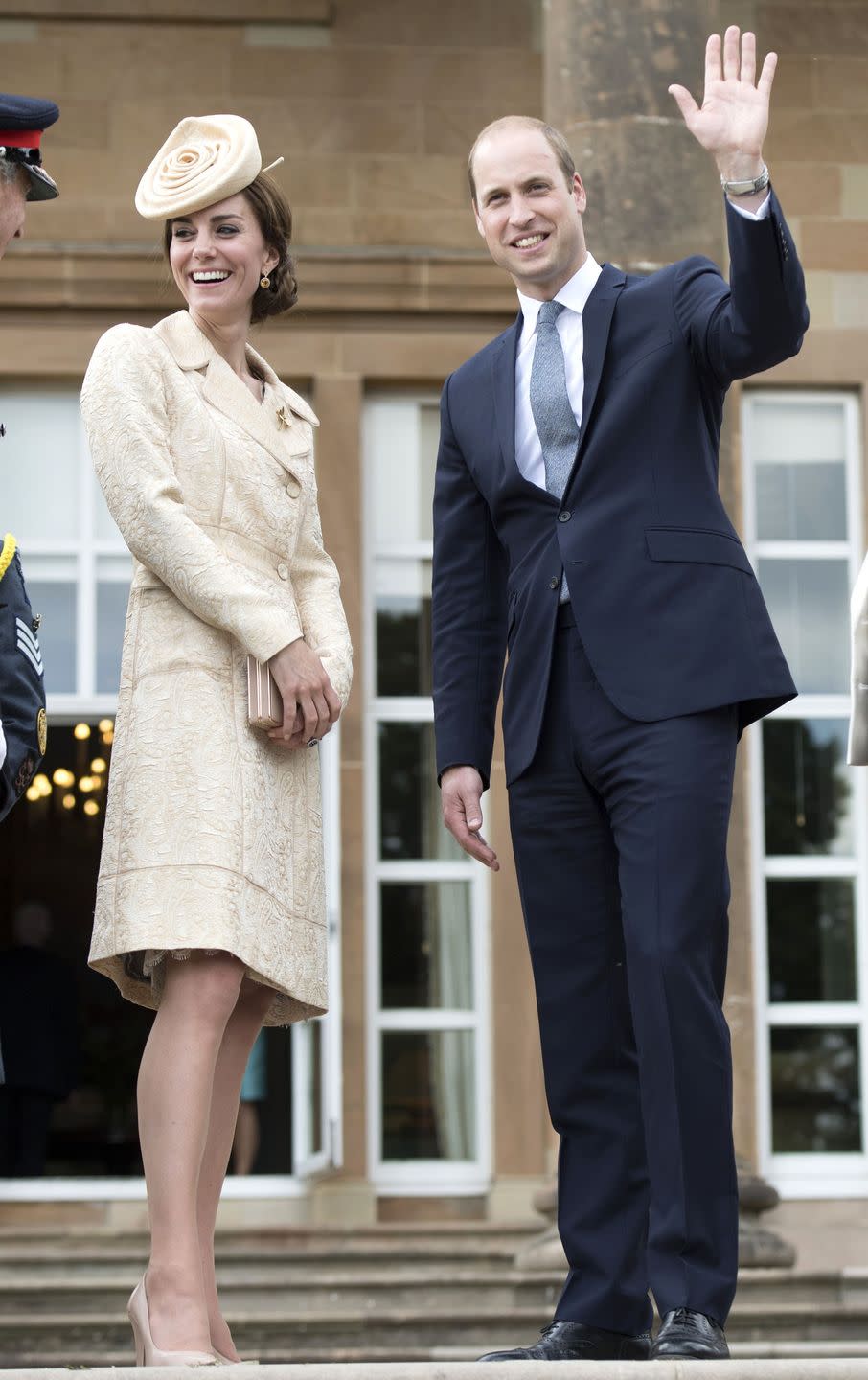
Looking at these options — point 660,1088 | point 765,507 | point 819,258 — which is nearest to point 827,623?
point 765,507

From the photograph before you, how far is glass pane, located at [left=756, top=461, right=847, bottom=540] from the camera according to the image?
9.69 metres

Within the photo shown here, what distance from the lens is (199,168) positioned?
4023 mm

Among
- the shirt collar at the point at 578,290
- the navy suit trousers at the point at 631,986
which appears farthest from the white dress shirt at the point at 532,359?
the navy suit trousers at the point at 631,986

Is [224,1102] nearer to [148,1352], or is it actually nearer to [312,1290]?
[148,1352]

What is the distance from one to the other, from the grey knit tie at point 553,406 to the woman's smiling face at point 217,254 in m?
0.54

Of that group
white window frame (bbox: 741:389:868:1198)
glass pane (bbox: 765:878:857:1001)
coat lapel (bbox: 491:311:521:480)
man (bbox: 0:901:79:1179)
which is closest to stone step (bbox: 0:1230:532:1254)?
man (bbox: 0:901:79:1179)

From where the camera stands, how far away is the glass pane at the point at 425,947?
9391mm

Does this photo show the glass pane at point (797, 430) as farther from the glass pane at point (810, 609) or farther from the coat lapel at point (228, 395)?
the coat lapel at point (228, 395)

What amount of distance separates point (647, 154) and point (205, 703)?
15.5ft

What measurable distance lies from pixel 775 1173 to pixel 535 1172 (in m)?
0.99

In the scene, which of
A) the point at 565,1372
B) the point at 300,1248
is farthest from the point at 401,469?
the point at 565,1372

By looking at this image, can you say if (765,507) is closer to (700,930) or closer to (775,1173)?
(775,1173)

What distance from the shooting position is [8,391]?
31.4ft

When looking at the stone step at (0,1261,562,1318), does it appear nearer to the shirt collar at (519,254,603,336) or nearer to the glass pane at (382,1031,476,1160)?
the glass pane at (382,1031,476,1160)
